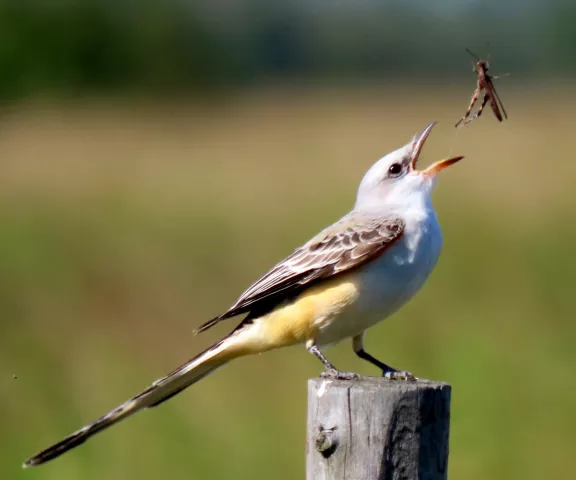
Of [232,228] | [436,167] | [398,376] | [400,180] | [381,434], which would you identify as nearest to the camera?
[381,434]

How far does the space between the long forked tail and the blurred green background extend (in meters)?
2.57

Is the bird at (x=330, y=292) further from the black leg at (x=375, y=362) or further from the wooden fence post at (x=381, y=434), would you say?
the wooden fence post at (x=381, y=434)

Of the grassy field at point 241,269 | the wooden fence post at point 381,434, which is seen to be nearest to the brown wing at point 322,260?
the wooden fence post at point 381,434

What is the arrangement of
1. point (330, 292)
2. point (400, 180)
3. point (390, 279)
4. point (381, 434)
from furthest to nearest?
point (400, 180) → point (330, 292) → point (390, 279) → point (381, 434)

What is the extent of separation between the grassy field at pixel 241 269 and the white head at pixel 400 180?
267 centimetres

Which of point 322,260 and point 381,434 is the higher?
point 322,260

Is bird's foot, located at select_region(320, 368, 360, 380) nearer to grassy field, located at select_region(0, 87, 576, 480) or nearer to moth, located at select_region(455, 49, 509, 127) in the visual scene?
moth, located at select_region(455, 49, 509, 127)

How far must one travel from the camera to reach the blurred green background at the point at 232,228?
323 inches

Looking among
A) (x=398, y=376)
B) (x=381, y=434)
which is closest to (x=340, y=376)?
(x=398, y=376)

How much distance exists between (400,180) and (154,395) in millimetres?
1723

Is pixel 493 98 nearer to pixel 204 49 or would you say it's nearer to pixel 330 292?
pixel 330 292

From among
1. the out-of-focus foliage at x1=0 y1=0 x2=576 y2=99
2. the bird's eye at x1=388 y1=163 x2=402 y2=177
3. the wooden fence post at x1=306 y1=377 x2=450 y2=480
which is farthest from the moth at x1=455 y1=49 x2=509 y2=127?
the out-of-focus foliage at x1=0 y1=0 x2=576 y2=99

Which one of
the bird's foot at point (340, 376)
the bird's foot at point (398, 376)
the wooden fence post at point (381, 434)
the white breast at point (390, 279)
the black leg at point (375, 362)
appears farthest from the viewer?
the black leg at point (375, 362)

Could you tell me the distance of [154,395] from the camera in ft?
17.0
